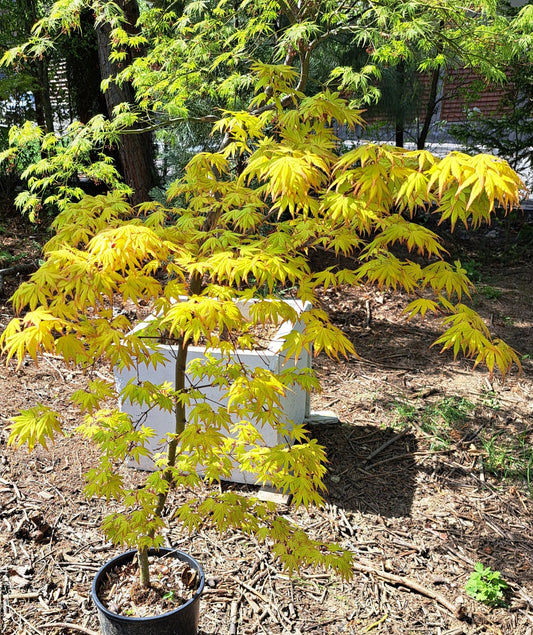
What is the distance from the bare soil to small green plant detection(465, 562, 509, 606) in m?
0.04

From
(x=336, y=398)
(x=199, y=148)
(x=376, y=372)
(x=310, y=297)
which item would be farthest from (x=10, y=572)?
(x=199, y=148)

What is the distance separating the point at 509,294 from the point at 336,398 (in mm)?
3034

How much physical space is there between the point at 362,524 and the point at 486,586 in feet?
2.12

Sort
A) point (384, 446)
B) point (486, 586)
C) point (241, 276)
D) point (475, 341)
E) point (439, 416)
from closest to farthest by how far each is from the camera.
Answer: point (241, 276) → point (475, 341) → point (486, 586) → point (384, 446) → point (439, 416)

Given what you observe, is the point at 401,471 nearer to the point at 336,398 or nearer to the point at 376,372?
the point at 336,398

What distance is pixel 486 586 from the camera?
2.39 metres

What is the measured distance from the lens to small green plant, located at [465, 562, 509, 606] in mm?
2363

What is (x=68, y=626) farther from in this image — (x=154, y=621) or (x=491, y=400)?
(x=491, y=400)

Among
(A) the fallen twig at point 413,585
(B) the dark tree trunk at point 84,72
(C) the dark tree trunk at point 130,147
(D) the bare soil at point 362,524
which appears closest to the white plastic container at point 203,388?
(D) the bare soil at point 362,524

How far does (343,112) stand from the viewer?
1.93m


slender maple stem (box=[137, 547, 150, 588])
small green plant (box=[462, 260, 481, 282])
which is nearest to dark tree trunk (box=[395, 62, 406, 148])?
small green plant (box=[462, 260, 481, 282])

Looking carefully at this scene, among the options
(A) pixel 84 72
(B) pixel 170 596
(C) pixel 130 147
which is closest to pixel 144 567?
(B) pixel 170 596

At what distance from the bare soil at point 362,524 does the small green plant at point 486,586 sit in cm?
4

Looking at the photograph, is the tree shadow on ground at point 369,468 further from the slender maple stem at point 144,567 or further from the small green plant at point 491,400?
the slender maple stem at point 144,567
